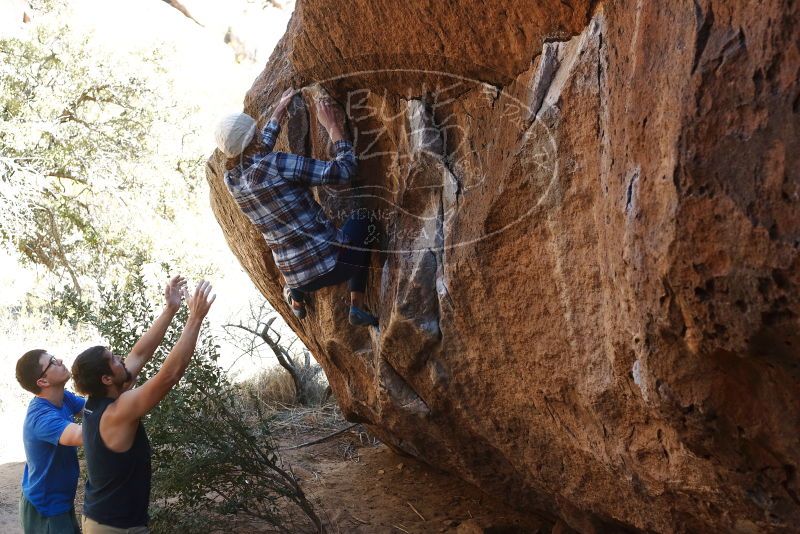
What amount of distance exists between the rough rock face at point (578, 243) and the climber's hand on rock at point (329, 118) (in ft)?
0.34

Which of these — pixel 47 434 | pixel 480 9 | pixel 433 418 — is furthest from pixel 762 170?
pixel 47 434

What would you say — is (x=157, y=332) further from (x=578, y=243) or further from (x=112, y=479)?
(x=578, y=243)

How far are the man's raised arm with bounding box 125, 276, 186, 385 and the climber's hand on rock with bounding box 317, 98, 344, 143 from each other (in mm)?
1109

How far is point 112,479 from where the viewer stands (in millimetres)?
3410

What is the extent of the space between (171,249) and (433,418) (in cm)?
916

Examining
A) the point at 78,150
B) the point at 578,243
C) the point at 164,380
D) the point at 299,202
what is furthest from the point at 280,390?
the point at 78,150

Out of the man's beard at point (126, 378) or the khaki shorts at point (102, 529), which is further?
the man's beard at point (126, 378)

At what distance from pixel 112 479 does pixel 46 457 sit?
0.76 metres

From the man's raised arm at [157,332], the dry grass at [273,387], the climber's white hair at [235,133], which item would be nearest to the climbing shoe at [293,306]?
the man's raised arm at [157,332]

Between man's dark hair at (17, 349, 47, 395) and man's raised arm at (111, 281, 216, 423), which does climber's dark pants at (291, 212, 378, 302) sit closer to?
man's raised arm at (111, 281, 216, 423)

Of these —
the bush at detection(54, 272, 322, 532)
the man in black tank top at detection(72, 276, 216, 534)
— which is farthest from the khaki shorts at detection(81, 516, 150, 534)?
the bush at detection(54, 272, 322, 532)

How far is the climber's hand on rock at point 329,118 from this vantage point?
4.12 m

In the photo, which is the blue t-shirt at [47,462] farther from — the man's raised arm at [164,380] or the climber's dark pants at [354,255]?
the climber's dark pants at [354,255]

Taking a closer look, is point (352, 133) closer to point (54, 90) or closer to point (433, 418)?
point (433, 418)
